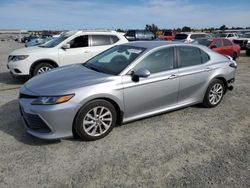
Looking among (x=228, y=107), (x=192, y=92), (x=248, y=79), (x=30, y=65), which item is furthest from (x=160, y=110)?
(x=248, y=79)

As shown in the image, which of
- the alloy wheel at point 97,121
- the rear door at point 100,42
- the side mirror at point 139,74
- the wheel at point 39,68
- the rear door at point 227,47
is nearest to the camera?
the alloy wheel at point 97,121

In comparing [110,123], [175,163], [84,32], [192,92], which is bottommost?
[175,163]

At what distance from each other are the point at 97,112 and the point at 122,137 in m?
0.61

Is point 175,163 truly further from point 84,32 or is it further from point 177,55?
point 84,32

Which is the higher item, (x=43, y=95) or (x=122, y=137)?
(x=43, y=95)

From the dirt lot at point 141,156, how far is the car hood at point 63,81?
804 mm

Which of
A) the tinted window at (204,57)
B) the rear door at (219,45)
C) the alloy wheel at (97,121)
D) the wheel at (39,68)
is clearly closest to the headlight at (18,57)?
the wheel at (39,68)

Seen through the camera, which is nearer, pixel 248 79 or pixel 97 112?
pixel 97 112

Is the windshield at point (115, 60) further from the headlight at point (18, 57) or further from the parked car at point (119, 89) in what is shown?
the headlight at point (18, 57)

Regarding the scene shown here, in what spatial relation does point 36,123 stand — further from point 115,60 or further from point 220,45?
point 220,45

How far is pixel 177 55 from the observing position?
180 inches

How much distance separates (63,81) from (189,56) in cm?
255

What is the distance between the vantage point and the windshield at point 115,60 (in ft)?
13.6

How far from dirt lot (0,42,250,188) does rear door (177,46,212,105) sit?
452mm
